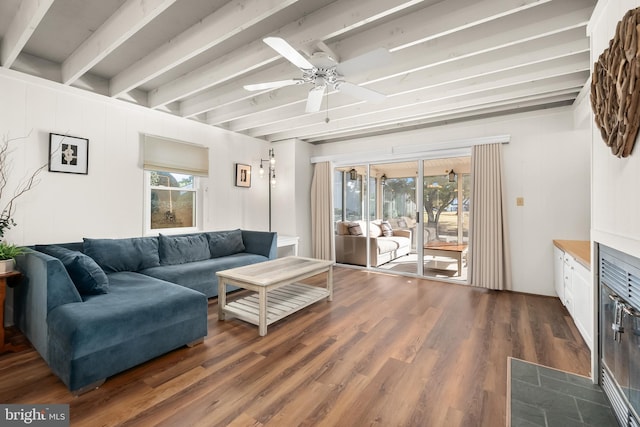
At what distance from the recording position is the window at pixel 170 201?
4.05 m

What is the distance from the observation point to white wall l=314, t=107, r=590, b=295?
A: 3.81m

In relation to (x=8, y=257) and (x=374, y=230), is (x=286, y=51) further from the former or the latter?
(x=374, y=230)

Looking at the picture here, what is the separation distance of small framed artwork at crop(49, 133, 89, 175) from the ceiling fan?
2345 mm

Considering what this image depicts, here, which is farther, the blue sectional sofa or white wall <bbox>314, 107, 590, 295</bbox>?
white wall <bbox>314, 107, 590, 295</bbox>

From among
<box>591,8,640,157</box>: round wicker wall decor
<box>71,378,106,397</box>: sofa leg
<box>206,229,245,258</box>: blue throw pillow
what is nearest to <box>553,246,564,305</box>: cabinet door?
<box>591,8,640,157</box>: round wicker wall decor

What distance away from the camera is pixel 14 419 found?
1.63 m

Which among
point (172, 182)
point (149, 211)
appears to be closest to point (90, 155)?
point (149, 211)

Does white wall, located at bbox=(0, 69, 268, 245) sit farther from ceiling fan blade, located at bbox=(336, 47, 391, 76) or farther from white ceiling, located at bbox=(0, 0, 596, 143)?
ceiling fan blade, located at bbox=(336, 47, 391, 76)

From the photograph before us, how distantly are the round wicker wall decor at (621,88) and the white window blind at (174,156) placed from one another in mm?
4534

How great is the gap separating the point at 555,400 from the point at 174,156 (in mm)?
4799

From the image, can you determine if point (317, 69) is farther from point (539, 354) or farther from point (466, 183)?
point (466, 183)

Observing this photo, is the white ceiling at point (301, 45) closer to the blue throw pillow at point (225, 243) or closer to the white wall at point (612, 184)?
the white wall at point (612, 184)

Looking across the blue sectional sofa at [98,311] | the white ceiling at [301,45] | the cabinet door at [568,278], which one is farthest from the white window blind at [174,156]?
the cabinet door at [568,278]

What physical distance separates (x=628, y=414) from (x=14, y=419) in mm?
3323
